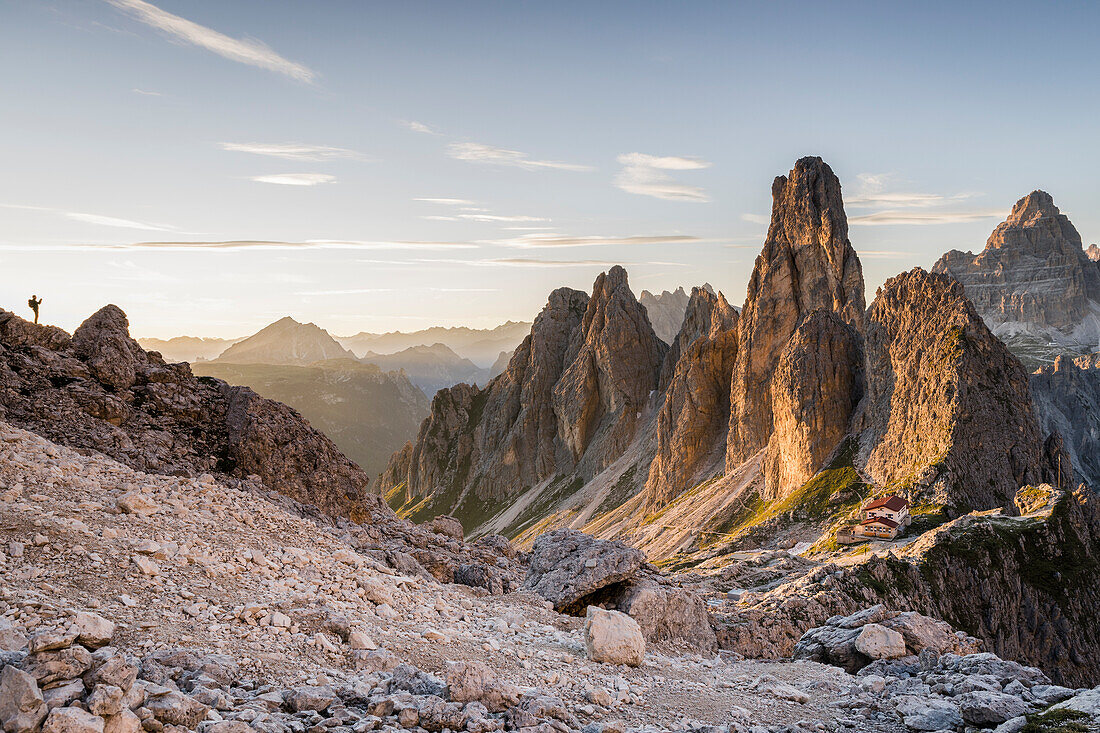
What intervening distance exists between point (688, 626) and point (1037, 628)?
54262mm

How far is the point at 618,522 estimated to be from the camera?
158 meters

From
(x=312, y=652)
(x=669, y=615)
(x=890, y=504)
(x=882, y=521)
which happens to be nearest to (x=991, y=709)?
(x=669, y=615)

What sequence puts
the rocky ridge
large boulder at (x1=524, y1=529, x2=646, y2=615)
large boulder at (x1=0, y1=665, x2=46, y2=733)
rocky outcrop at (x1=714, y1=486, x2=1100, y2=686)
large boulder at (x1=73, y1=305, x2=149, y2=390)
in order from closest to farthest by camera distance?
large boulder at (x1=0, y1=665, x2=46, y2=733) → large boulder at (x1=524, y1=529, x2=646, y2=615) → the rocky ridge → large boulder at (x1=73, y1=305, x2=149, y2=390) → rocky outcrop at (x1=714, y1=486, x2=1100, y2=686)

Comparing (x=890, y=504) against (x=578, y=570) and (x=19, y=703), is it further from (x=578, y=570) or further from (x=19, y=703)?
(x=19, y=703)

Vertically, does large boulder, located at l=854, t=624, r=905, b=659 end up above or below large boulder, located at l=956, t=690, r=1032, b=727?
below

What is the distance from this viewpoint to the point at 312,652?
1541 centimetres

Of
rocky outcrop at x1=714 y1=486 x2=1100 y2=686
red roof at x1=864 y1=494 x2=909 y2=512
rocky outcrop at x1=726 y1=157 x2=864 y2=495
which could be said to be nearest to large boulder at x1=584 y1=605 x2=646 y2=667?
rocky outcrop at x1=714 y1=486 x2=1100 y2=686

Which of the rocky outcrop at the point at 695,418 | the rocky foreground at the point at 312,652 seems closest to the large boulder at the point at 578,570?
the rocky foreground at the point at 312,652

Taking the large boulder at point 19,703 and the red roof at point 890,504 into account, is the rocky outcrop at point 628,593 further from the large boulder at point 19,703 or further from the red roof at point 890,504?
the red roof at point 890,504

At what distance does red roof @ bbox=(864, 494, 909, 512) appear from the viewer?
8362 centimetres

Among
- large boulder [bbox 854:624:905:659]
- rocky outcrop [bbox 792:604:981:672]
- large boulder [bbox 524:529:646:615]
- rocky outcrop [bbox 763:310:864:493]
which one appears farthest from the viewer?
rocky outcrop [bbox 763:310:864:493]

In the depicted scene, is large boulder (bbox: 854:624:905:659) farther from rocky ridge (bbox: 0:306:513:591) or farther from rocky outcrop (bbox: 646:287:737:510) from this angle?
rocky outcrop (bbox: 646:287:737:510)

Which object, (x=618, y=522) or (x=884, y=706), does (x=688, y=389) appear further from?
(x=884, y=706)

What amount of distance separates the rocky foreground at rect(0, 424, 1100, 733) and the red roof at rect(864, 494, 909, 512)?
209 ft
